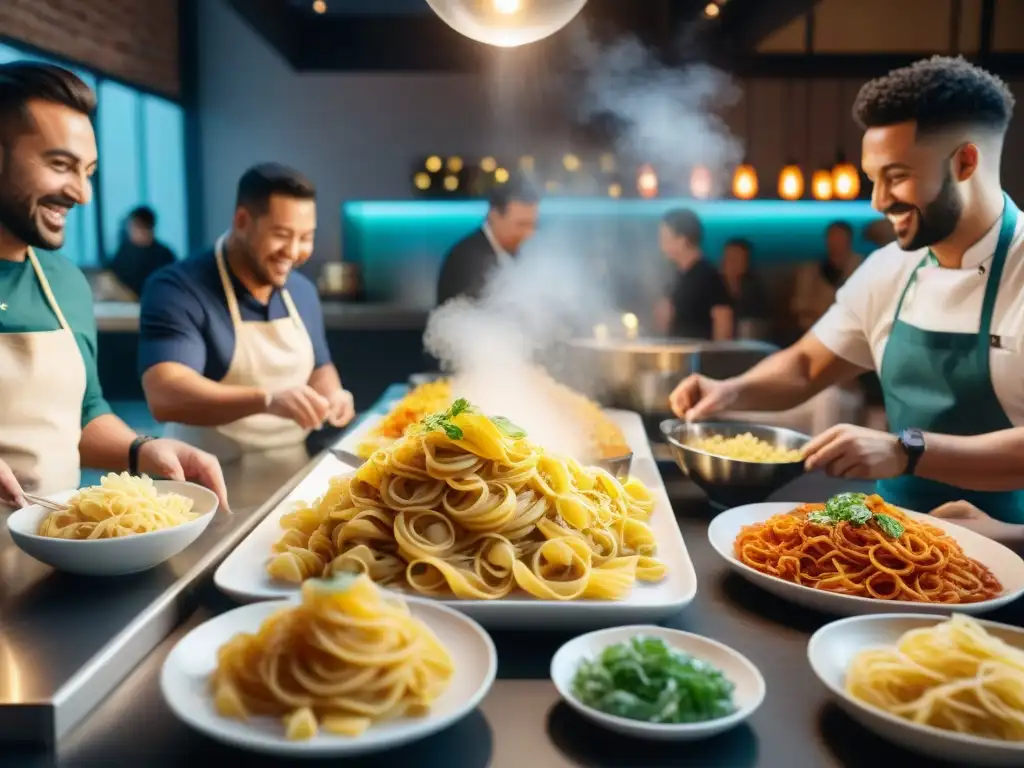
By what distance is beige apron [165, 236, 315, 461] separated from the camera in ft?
10.2

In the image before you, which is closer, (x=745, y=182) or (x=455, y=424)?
(x=455, y=424)

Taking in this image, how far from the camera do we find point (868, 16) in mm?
7430

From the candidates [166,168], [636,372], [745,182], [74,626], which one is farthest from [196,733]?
[166,168]

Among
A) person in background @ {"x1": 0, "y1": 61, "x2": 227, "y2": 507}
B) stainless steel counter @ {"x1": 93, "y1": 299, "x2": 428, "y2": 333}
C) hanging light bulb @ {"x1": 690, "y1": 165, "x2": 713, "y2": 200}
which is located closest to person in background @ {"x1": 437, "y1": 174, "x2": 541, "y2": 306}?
stainless steel counter @ {"x1": 93, "y1": 299, "x2": 428, "y2": 333}

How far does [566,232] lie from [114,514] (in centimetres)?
738

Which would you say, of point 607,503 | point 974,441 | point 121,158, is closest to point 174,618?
point 607,503

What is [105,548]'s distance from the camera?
1335 millimetres

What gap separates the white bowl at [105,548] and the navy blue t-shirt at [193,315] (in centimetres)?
160

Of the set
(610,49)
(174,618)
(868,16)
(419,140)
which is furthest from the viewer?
(419,140)

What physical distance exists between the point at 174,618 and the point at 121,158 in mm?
7518

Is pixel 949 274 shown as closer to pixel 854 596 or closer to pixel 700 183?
pixel 854 596

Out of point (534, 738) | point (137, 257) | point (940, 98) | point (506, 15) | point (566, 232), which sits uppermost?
point (506, 15)

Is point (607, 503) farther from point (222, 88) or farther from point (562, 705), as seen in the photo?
point (222, 88)

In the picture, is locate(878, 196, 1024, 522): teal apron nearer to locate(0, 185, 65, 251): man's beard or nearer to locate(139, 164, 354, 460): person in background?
locate(139, 164, 354, 460): person in background
